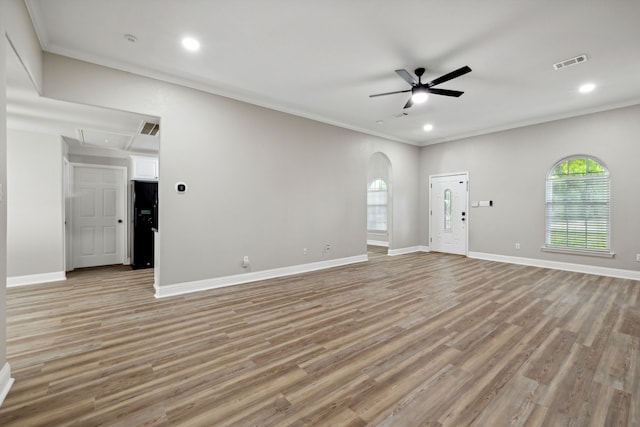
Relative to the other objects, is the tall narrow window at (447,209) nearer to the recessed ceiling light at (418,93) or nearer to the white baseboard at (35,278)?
the recessed ceiling light at (418,93)

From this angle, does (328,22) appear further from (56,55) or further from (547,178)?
(547,178)

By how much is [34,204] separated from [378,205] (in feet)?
26.8

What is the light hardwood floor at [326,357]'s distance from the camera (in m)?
1.69

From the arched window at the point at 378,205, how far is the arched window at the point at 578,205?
427cm

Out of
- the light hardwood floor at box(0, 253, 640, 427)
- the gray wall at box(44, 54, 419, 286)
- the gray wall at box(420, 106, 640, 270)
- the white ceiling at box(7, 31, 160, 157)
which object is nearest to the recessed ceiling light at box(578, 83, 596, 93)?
the gray wall at box(420, 106, 640, 270)

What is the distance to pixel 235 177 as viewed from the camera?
4.54 metres

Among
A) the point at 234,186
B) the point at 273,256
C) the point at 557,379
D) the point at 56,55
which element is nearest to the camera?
the point at 557,379

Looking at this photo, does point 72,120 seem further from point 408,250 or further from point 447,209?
point 447,209

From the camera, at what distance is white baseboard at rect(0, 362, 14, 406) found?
1776 mm

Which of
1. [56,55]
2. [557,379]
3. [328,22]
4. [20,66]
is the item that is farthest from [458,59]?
[56,55]

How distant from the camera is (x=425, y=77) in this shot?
4020 millimetres

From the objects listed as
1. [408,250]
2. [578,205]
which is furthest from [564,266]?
[408,250]

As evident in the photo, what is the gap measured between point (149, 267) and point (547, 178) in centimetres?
851

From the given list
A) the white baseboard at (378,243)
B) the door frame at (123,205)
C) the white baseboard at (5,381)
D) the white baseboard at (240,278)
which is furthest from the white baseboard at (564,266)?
the door frame at (123,205)
